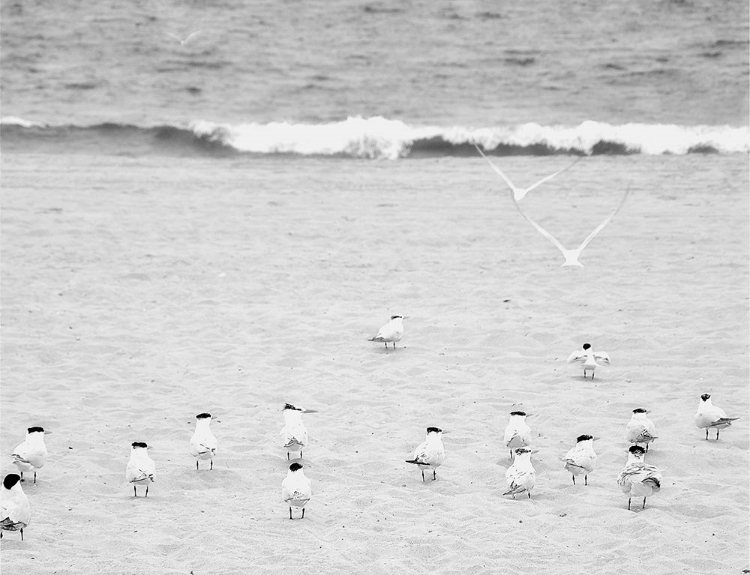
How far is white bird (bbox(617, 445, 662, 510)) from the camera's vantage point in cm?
522

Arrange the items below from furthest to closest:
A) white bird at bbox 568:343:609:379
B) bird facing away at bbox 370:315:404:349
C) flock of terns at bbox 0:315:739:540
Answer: bird facing away at bbox 370:315:404:349 → white bird at bbox 568:343:609:379 → flock of terns at bbox 0:315:739:540

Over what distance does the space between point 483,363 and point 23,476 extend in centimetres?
386

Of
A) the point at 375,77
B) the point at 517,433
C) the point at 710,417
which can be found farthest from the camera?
the point at 375,77

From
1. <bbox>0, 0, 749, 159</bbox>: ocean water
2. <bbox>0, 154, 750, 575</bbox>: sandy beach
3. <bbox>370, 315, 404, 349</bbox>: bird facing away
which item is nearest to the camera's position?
<bbox>0, 154, 750, 575</bbox>: sandy beach

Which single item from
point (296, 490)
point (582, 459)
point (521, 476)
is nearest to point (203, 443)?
point (296, 490)

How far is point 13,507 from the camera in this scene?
486cm

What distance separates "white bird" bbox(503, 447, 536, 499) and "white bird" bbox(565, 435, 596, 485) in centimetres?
25

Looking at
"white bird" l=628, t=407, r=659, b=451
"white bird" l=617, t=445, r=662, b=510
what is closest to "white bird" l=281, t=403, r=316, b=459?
"white bird" l=617, t=445, r=662, b=510

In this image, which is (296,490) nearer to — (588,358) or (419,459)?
(419,459)

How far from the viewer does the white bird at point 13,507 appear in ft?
15.8

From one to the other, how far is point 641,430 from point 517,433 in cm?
81

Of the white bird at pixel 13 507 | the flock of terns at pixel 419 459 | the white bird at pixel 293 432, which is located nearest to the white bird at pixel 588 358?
the flock of terns at pixel 419 459

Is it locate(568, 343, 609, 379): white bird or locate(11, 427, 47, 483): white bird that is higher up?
locate(568, 343, 609, 379): white bird

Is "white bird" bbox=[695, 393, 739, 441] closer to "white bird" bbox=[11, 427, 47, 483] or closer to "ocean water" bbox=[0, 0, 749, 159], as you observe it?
"white bird" bbox=[11, 427, 47, 483]
